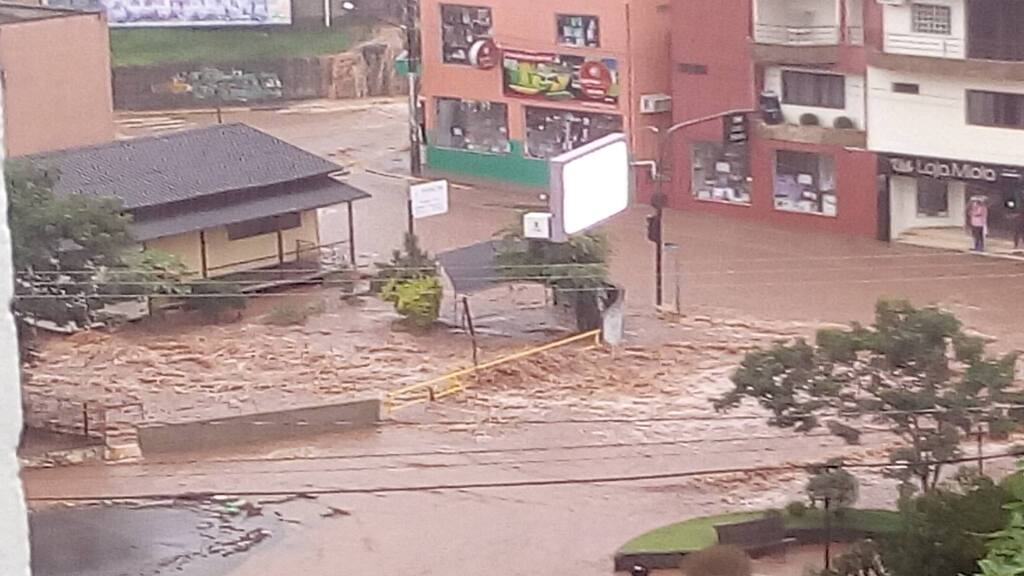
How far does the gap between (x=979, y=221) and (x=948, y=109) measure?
4.49ft

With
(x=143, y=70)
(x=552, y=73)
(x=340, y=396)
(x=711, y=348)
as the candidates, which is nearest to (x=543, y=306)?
(x=711, y=348)

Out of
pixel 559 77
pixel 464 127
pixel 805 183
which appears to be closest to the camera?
pixel 805 183

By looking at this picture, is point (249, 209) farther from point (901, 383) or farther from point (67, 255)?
point (901, 383)

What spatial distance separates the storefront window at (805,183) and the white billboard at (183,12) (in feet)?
47.3

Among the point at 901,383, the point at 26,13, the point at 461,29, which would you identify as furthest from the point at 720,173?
the point at 901,383

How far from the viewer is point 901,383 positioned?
12.0m

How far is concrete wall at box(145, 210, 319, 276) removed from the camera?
20016mm

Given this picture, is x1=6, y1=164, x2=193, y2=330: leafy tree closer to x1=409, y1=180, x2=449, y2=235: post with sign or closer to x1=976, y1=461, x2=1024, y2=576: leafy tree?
x1=409, y1=180, x2=449, y2=235: post with sign

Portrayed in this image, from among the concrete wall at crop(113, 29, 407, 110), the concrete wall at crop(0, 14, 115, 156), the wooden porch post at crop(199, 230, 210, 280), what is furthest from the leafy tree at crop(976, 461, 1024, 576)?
the concrete wall at crop(113, 29, 407, 110)

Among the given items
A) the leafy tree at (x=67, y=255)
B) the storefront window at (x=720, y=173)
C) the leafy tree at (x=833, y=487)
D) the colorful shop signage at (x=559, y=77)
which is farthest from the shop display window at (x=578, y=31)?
the leafy tree at (x=833, y=487)

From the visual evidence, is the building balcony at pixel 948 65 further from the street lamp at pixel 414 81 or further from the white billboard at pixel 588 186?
the street lamp at pixel 414 81

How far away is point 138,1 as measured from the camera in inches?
1352

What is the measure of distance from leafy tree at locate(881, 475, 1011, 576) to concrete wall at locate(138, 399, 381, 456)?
8665 millimetres

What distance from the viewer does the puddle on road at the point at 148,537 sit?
1248 centimetres
